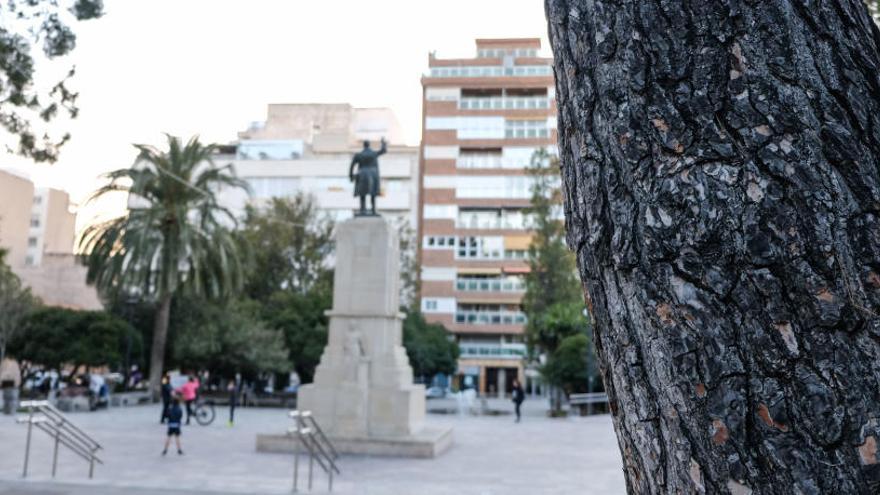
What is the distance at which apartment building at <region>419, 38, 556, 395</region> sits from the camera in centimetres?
5897

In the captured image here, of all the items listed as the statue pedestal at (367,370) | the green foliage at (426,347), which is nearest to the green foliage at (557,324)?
the green foliage at (426,347)

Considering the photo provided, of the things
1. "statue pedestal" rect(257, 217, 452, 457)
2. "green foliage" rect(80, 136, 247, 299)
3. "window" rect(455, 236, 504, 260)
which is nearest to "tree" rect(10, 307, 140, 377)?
"green foliage" rect(80, 136, 247, 299)

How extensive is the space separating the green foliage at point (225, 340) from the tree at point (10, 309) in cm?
633

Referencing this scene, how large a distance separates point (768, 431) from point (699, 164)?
1.42 ft

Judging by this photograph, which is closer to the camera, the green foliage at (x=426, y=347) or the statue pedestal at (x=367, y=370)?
the statue pedestal at (x=367, y=370)

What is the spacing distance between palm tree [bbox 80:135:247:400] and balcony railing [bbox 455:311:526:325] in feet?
97.5

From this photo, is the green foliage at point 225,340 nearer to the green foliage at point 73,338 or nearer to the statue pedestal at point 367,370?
the green foliage at point 73,338

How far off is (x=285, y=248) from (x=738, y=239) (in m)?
41.5

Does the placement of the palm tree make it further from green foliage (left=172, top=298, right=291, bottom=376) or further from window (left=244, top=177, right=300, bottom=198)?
window (left=244, top=177, right=300, bottom=198)

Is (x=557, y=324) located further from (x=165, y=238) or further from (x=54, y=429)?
(x=54, y=429)

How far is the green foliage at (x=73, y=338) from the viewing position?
102ft

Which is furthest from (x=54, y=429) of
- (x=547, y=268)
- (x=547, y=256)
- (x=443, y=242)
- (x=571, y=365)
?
(x=443, y=242)

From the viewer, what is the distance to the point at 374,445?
15133 mm

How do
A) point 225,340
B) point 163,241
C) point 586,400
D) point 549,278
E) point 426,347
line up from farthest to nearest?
point 426,347 < point 549,278 < point 225,340 < point 163,241 < point 586,400
